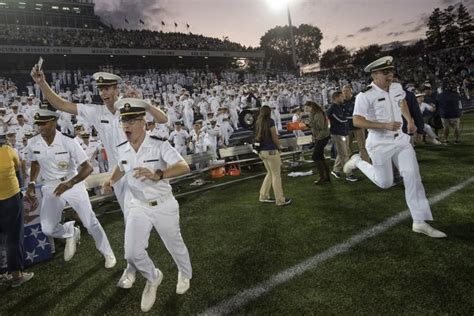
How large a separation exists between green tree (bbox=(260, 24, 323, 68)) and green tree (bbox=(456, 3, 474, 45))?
36802 millimetres

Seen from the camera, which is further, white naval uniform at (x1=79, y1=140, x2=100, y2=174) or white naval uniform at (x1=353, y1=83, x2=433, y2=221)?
white naval uniform at (x1=79, y1=140, x2=100, y2=174)

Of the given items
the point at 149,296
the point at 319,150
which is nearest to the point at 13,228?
the point at 149,296

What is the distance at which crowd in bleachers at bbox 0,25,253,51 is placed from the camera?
3225 centimetres

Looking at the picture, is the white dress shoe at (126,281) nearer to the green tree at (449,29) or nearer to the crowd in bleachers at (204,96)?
the crowd in bleachers at (204,96)

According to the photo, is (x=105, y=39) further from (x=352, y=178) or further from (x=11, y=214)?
(x=11, y=214)

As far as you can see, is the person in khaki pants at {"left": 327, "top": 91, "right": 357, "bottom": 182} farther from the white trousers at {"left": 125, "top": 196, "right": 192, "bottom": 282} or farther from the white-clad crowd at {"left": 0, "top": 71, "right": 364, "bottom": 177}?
the white trousers at {"left": 125, "top": 196, "right": 192, "bottom": 282}

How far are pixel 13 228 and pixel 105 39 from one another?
124 feet

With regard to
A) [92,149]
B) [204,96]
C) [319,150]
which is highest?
[204,96]

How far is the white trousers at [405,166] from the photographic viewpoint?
4.43 m

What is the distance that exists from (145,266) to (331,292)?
6.33ft

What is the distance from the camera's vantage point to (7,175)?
4.34 meters

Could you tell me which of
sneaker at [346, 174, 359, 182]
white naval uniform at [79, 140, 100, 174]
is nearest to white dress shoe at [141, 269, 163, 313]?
sneaker at [346, 174, 359, 182]

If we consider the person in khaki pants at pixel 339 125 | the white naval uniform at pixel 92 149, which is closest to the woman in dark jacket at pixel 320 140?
the person in khaki pants at pixel 339 125

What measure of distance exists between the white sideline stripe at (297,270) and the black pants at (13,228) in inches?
111
